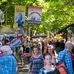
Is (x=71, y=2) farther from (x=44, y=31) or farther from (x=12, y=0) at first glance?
(x=44, y=31)

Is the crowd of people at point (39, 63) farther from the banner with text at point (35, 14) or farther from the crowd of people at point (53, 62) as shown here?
the banner with text at point (35, 14)

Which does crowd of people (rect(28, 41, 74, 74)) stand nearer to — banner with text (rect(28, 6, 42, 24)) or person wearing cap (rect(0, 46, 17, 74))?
person wearing cap (rect(0, 46, 17, 74))

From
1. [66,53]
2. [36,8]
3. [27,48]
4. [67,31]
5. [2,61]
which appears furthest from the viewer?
[67,31]

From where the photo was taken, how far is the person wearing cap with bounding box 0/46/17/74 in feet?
33.7

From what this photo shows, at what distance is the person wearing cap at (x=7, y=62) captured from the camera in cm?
1027

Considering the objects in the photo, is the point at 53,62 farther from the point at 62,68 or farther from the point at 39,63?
the point at 62,68

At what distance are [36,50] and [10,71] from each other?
250 centimetres

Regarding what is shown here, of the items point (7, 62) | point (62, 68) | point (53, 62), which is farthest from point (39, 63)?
point (62, 68)

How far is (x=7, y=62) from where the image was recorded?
10328 millimetres

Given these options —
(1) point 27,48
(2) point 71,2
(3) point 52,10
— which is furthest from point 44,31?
(2) point 71,2

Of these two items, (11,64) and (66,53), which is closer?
(11,64)

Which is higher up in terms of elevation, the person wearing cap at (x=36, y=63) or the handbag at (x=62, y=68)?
the handbag at (x=62, y=68)

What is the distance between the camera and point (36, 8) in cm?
2378

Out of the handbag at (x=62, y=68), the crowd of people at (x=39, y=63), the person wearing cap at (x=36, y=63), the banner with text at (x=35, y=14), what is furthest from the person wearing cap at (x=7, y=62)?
the banner with text at (x=35, y=14)
